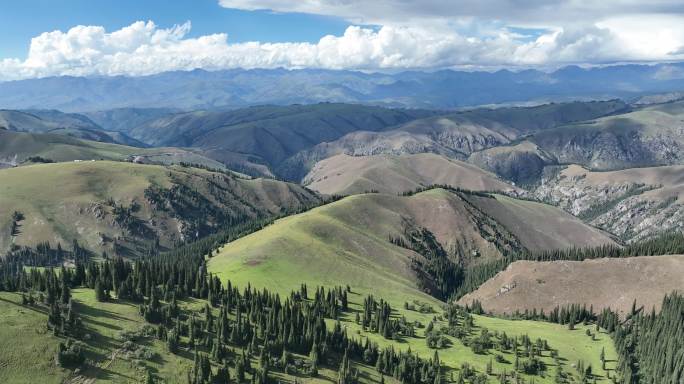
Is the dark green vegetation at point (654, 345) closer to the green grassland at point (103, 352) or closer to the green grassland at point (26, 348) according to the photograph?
the green grassland at point (103, 352)

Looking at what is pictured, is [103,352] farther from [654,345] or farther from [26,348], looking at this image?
[654,345]

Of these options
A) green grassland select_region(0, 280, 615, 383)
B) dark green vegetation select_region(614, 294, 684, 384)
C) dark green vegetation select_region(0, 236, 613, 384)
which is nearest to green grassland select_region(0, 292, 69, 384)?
green grassland select_region(0, 280, 615, 383)

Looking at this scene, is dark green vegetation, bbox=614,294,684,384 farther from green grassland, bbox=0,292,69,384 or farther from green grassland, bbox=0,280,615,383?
green grassland, bbox=0,292,69,384

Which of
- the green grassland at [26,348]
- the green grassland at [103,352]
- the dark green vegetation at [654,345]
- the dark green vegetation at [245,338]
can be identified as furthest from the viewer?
the dark green vegetation at [654,345]

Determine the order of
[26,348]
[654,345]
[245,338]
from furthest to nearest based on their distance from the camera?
[654,345] → [245,338] → [26,348]

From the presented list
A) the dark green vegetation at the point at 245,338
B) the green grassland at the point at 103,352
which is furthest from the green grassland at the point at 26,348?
the dark green vegetation at the point at 245,338

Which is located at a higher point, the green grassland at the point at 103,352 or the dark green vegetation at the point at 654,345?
the green grassland at the point at 103,352

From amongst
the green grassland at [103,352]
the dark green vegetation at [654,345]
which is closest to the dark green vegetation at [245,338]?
the green grassland at [103,352]

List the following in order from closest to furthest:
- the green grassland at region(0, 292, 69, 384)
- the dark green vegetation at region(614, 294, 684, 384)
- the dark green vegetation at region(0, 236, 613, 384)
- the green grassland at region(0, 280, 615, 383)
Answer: the green grassland at region(0, 292, 69, 384)
the green grassland at region(0, 280, 615, 383)
the dark green vegetation at region(0, 236, 613, 384)
the dark green vegetation at region(614, 294, 684, 384)

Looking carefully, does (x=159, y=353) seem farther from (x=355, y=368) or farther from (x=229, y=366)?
(x=355, y=368)

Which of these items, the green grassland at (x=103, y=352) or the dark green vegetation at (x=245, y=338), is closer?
the green grassland at (x=103, y=352)

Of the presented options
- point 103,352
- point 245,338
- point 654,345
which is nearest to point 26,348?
point 103,352

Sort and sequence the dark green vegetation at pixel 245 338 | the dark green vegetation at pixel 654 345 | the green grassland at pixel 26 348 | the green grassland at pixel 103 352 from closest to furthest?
the green grassland at pixel 26 348
the green grassland at pixel 103 352
the dark green vegetation at pixel 245 338
the dark green vegetation at pixel 654 345
